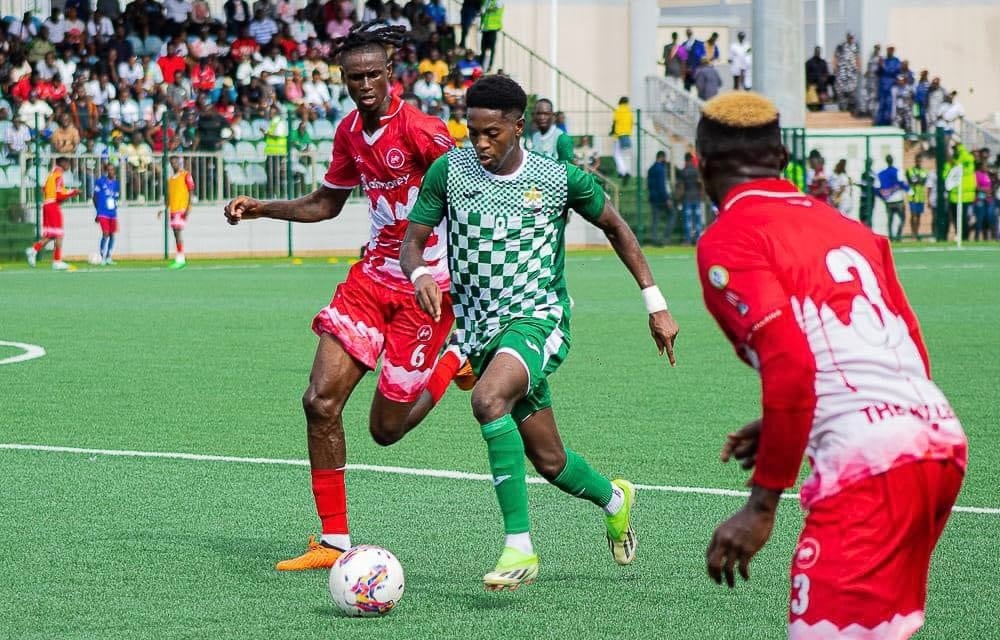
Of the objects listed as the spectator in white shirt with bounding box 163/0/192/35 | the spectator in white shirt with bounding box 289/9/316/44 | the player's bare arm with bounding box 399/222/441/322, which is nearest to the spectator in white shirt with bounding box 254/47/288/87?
the spectator in white shirt with bounding box 289/9/316/44

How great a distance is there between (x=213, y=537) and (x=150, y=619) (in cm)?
145

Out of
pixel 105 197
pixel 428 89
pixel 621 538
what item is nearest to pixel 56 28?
pixel 105 197

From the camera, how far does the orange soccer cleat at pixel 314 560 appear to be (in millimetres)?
6609

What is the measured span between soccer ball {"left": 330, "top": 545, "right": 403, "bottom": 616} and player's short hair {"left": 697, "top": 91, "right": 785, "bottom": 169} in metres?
2.51

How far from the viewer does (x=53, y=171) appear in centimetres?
2941

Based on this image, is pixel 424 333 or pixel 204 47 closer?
pixel 424 333

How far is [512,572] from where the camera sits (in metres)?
5.82

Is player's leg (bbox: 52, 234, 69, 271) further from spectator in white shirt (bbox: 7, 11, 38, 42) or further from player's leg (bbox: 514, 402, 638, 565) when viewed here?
player's leg (bbox: 514, 402, 638, 565)

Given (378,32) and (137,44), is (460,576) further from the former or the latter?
(137,44)

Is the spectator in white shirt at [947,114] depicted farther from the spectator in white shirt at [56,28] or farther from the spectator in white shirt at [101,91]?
the spectator in white shirt at [56,28]

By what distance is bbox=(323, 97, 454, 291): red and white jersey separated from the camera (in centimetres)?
736

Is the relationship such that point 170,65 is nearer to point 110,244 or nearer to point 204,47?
point 204,47

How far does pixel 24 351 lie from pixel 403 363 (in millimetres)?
8888

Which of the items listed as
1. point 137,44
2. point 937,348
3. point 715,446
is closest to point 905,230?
point 137,44
